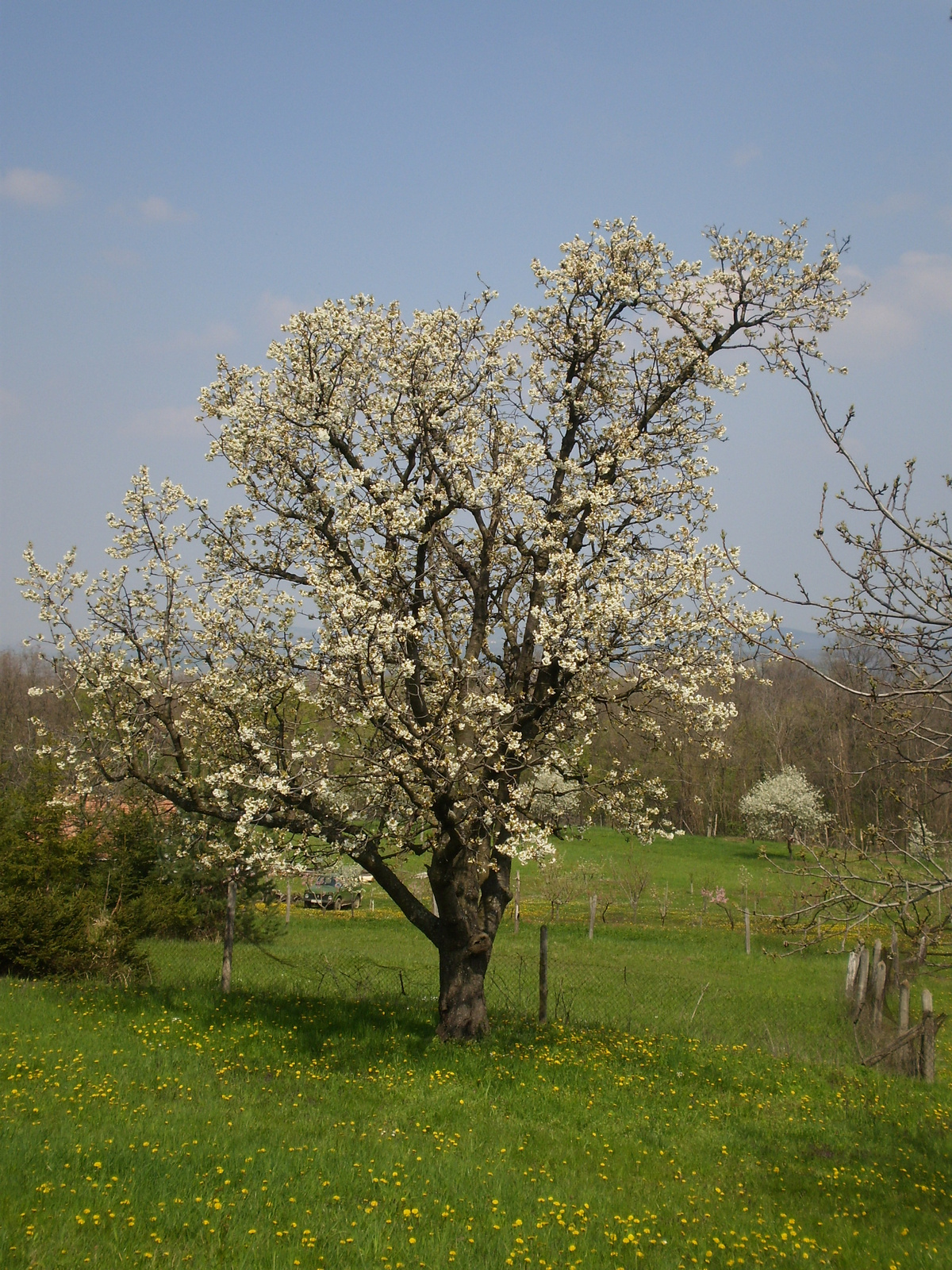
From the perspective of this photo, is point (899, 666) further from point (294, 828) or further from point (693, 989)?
point (693, 989)

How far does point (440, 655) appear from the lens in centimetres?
1344

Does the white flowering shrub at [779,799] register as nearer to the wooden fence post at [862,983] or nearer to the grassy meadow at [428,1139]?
the wooden fence post at [862,983]

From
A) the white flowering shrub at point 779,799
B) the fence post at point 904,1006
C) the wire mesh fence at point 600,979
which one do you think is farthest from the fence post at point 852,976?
the white flowering shrub at point 779,799

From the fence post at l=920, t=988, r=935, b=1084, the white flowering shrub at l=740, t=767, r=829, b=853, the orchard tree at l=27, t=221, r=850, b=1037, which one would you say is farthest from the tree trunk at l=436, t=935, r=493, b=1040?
the white flowering shrub at l=740, t=767, r=829, b=853

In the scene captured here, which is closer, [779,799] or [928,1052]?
[928,1052]

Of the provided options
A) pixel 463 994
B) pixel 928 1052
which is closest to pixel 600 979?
pixel 928 1052

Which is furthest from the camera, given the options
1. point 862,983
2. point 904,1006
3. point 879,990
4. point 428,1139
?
point 862,983

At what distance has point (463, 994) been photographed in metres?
12.6

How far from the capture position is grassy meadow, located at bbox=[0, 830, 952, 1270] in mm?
6859

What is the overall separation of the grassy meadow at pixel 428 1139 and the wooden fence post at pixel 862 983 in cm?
74

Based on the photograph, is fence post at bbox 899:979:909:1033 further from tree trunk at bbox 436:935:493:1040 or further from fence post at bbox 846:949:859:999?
tree trunk at bbox 436:935:493:1040

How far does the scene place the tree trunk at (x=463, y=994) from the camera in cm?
1251

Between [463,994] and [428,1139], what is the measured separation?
361 centimetres

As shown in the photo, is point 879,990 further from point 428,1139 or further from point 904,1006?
point 428,1139
